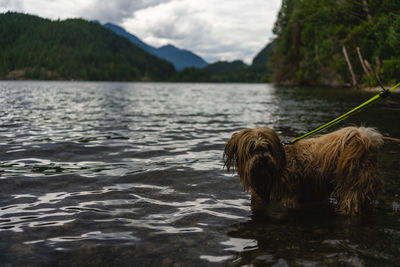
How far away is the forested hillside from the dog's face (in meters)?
29.0

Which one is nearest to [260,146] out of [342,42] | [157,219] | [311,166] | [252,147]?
[252,147]

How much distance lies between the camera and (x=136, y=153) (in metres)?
10.1

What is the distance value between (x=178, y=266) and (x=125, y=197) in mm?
2706

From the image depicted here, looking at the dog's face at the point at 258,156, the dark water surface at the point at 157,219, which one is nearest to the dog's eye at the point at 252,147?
the dog's face at the point at 258,156

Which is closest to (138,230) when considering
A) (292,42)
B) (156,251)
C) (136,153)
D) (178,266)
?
(156,251)

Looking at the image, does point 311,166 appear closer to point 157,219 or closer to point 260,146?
point 260,146

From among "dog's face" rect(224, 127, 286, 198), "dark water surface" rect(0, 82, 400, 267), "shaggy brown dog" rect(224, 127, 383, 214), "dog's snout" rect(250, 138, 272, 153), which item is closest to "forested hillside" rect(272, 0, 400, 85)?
"dark water surface" rect(0, 82, 400, 267)

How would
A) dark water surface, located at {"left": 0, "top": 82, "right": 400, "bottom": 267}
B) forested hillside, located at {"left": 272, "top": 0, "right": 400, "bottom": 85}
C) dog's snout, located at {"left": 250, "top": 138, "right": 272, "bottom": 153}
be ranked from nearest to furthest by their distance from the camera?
dark water surface, located at {"left": 0, "top": 82, "right": 400, "bottom": 267}, dog's snout, located at {"left": 250, "top": 138, "right": 272, "bottom": 153}, forested hillside, located at {"left": 272, "top": 0, "right": 400, "bottom": 85}

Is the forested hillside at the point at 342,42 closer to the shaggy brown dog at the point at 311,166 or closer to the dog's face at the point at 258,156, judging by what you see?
the shaggy brown dog at the point at 311,166

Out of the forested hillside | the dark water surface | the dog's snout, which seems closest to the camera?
the dark water surface

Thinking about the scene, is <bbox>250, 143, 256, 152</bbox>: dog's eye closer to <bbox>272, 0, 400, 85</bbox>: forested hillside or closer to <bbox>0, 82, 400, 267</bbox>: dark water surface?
<bbox>0, 82, 400, 267</bbox>: dark water surface

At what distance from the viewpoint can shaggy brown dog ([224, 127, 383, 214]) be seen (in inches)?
201

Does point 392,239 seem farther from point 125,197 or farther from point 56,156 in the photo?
point 56,156

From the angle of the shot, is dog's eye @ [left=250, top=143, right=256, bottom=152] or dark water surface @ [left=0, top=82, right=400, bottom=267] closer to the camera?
dark water surface @ [left=0, top=82, right=400, bottom=267]
